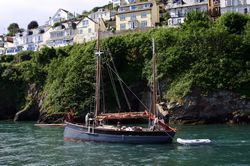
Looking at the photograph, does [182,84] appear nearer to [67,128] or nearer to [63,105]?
[63,105]

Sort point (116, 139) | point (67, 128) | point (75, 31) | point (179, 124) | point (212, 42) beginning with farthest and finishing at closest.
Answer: point (75, 31), point (212, 42), point (179, 124), point (67, 128), point (116, 139)

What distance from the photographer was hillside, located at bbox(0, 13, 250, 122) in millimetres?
77812

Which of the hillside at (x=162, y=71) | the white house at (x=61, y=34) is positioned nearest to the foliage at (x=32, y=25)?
the white house at (x=61, y=34)

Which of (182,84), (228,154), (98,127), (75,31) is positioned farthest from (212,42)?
(75,31)

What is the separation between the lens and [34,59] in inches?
4291

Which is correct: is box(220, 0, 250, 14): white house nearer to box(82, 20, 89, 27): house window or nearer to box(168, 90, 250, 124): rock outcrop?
box(168, 90, 250, 124): rock outcrop

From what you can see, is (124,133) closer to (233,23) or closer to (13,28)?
(233,23)

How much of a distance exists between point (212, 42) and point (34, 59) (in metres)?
46.2

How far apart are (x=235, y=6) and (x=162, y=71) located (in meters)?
32.7

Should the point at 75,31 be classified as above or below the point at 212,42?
above

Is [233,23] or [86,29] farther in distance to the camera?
[86,29]

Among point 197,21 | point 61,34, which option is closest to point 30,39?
point 61,34

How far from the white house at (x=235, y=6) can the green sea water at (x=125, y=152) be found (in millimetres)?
52252

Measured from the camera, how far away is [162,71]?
83.6 m
